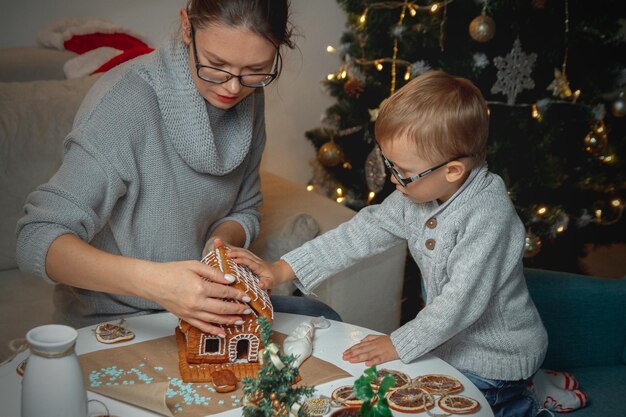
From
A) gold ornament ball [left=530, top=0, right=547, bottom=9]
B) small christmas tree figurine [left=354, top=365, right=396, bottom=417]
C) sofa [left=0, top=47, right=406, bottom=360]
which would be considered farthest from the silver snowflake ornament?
small christmas tree figurine [left=354, top=365, right=396, bottom=417]

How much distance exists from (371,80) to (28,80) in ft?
4.77

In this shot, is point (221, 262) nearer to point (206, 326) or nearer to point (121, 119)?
point (206, 326)

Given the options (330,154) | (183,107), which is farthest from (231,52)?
(330,154)

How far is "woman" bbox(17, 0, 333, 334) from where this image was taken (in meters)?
1.35

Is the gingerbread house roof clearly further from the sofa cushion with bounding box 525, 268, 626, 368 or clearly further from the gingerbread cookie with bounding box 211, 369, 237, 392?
the sofa cushion with bounding box 525, 268, 626, 368

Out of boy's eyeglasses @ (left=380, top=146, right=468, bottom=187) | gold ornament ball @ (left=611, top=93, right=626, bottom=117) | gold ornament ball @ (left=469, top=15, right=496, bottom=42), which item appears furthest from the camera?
gold ornament ball @ (left=611, top=93, right=626, bottom=117)

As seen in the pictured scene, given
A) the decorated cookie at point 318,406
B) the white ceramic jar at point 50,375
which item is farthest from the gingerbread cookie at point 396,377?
the white ceramic jar at point 50,375

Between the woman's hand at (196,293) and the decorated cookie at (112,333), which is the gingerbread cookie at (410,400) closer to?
the woman's hand at (196,293)

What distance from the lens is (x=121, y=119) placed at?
157cm

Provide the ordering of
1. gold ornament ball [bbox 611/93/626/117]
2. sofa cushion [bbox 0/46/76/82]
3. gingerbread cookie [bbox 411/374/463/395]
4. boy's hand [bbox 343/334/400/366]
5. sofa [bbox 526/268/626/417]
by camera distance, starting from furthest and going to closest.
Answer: gold ornament ball [bbox 611/93/626/117] → sofa cushion [bbox 0/46/76/82] → sofa [bbox 526/268/626/417] → boy's hand [bbox 343/334/400/366] → gingerbread cookie [bbox 411/374/463/395]

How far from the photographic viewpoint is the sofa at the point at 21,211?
2.31 m

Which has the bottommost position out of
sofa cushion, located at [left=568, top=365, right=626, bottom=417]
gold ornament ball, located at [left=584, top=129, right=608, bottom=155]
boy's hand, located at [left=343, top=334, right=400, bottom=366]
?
sofa cushion, located at [left=568, top=365, right=626, bottom=417]

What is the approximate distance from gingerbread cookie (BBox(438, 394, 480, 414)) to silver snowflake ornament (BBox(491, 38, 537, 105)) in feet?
6.92

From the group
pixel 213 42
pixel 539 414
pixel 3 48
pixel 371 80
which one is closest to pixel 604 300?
pixel 539 414
